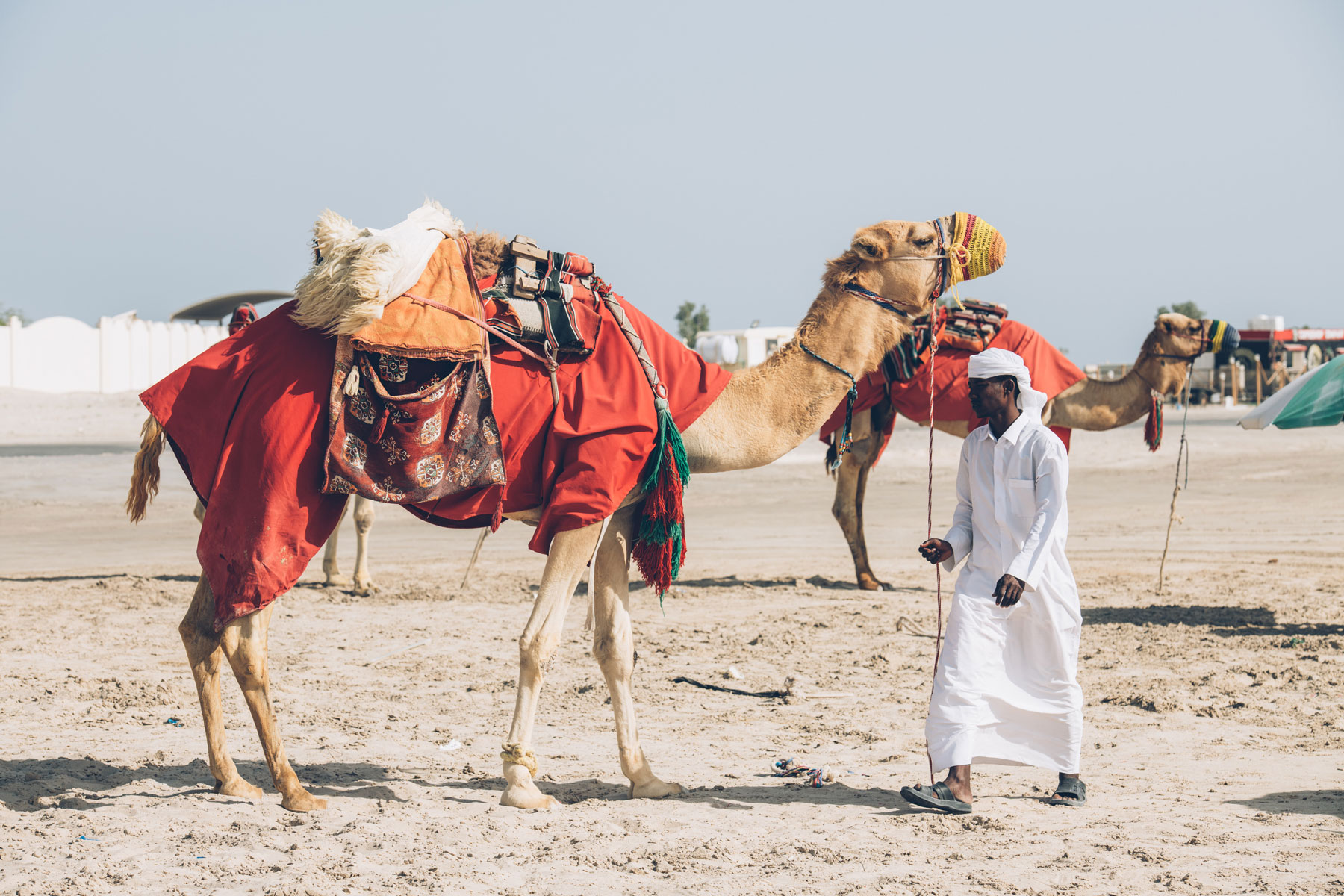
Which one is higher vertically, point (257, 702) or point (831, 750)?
point (257, 702)

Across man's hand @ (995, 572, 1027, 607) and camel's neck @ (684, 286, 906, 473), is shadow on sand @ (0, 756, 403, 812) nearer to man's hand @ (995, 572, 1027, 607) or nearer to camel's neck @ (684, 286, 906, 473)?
camel's neck @ (684, 286, 906, 473)

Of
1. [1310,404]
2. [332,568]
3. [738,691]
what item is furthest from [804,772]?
[332,568]

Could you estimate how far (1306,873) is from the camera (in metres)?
4.25

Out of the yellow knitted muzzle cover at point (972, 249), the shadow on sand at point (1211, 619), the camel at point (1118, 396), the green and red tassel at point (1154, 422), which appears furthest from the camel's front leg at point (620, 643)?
the green and red tassel at point (1154, 422)

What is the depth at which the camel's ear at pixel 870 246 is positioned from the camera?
18.7 feet

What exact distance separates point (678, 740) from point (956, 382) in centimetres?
484

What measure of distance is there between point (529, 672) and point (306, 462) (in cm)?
118

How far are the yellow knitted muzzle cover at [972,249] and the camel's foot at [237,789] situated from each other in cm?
367

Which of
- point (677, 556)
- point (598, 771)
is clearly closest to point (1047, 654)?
point (677, 556)

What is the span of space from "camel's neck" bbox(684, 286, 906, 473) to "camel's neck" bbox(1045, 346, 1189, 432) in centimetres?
541

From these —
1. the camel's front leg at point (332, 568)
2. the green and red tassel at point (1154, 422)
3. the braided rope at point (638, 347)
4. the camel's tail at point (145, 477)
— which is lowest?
the camel's front leg at point (332, 568)

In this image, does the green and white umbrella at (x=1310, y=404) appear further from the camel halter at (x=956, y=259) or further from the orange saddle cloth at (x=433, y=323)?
the orange saddle cloth at (x=433, y=323)

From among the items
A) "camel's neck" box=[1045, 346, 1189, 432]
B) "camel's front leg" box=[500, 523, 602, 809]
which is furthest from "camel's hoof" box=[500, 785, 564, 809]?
"camel's neck" box=[1045, 346, 1189, 432]

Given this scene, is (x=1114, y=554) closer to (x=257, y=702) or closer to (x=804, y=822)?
(x=804, y=822)
